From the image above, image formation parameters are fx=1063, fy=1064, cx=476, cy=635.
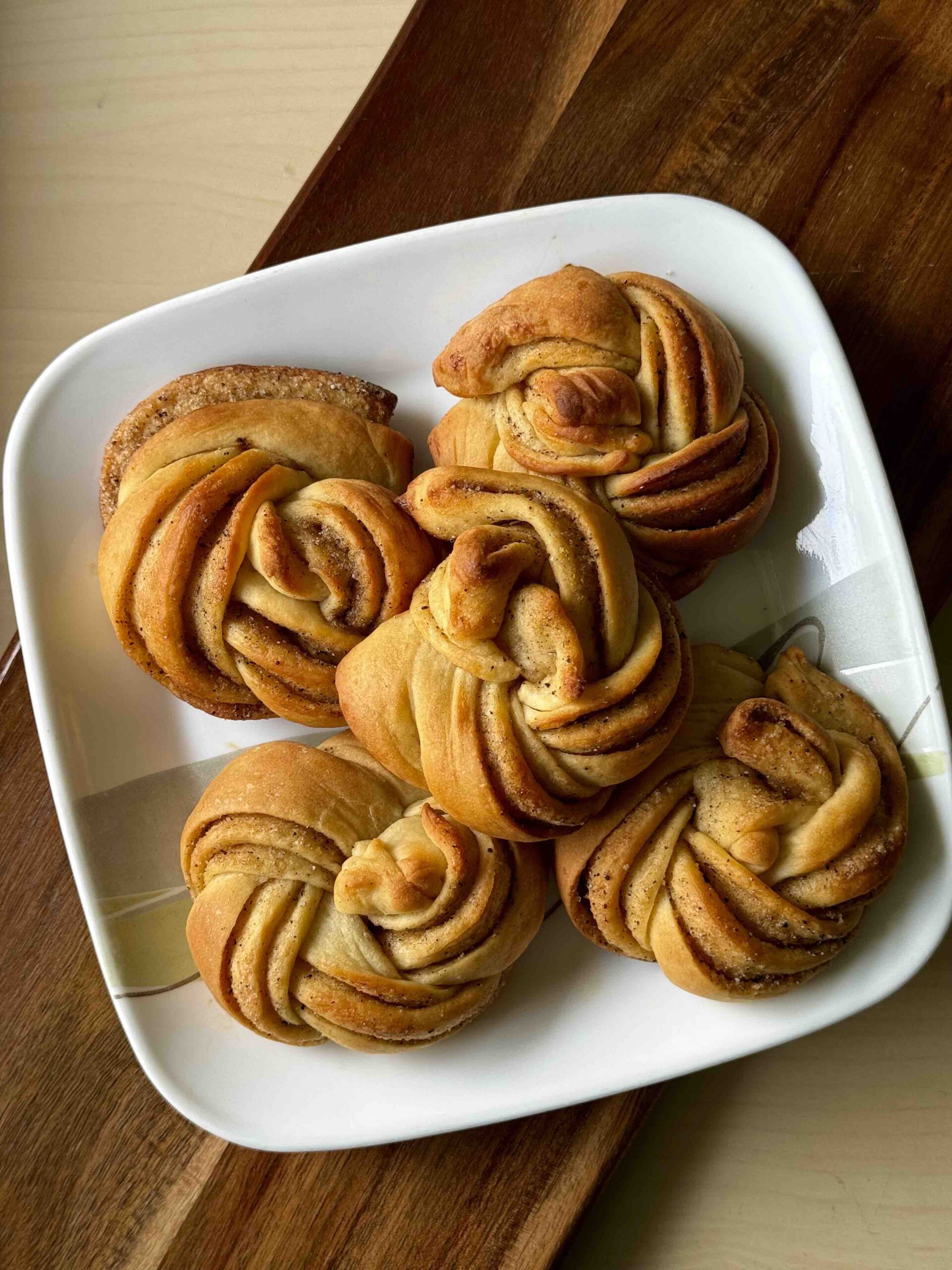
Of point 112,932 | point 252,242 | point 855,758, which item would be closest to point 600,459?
point 855,758

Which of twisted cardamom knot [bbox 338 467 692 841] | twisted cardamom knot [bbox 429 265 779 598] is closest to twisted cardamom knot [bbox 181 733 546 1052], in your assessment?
twisted cardamom knot [bbox 338 467 692 841]

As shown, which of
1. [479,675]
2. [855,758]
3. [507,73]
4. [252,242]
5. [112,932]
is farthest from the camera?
→ [252,242]

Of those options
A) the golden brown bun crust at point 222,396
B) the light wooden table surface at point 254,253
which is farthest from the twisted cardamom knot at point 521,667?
the light wooden table surface at point 254,253

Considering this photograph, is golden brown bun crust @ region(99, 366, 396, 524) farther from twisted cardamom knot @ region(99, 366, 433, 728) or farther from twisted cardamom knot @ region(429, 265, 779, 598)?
twisted cardamom knot @ region(429, 265, 779, 598)

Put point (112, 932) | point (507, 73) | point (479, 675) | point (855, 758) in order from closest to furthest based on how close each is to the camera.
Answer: point (479, 675)
point (855, 758)
point (112, 932)
point (507, 73)

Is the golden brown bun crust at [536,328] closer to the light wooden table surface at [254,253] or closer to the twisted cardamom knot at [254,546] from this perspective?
the twisted cardamom knot at [254,546]

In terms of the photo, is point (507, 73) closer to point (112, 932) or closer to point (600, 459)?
point (600, 459)
